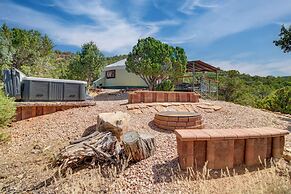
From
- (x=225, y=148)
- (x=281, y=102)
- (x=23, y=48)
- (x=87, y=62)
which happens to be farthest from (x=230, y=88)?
(x=225, y=148)

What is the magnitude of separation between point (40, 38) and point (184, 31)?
997 centimetres

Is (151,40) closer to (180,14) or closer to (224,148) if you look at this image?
(180,14)

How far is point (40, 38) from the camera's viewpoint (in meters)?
13.9

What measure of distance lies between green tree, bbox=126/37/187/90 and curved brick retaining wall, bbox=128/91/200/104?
5.24 m

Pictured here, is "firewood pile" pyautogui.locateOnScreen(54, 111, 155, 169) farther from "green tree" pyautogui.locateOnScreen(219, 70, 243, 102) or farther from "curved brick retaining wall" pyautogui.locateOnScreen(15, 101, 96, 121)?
"green tree" pyautogui.locateOnScreen(219, 70, 243, 102)

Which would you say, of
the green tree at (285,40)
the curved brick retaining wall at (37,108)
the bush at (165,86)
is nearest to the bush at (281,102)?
the green tree at (285,40)

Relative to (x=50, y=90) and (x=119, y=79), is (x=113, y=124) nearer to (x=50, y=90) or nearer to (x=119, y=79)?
(x=50, y=90)

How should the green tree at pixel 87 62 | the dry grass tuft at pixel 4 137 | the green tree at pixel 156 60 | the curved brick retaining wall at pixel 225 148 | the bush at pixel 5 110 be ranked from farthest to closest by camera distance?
the green tree at pixel 87 62, the green tree at pixel 156 60, the bush at pixel 5 110, the dry grass tuft at pixel 4 137, the curved brick retaining wall at pixel 225 148

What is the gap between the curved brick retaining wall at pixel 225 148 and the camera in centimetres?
308

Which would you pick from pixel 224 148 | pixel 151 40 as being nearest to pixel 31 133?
pixel 224 148

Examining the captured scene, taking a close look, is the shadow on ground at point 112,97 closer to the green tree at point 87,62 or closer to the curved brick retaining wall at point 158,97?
the green tree at point 87,62

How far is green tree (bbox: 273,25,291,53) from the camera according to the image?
980 cm

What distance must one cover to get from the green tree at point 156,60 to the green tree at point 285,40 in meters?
5.51

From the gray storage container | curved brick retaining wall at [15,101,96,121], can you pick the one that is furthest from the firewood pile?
the gray storage container
